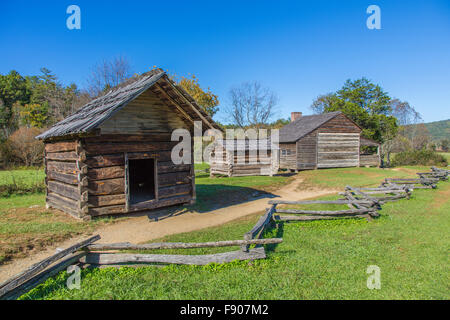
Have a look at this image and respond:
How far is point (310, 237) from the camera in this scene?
304 inches

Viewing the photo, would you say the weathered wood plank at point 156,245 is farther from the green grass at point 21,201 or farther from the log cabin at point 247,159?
the log cabin at point 247,159

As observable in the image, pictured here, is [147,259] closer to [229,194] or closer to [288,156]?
[229,194]

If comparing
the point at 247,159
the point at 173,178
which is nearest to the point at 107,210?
the point at 173,178

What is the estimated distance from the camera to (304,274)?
5207mm

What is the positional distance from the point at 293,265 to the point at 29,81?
73146 mm

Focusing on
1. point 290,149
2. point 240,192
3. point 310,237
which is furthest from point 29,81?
point 310,237

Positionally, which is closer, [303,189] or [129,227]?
[129,227]

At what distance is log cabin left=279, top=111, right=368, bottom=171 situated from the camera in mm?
29906

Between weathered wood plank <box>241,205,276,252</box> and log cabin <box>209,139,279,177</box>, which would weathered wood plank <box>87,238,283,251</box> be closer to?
weathered wood plank <box>241,205,276,252</box>

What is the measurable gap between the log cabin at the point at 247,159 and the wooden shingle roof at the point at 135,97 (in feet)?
43.9

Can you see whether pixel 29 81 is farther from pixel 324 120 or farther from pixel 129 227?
pixel 129 227

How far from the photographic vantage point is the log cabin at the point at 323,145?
29.9m

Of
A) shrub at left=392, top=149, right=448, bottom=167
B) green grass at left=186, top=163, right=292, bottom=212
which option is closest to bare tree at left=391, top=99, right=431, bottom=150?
shrub at left=392, top=149, right=448, bottom=167

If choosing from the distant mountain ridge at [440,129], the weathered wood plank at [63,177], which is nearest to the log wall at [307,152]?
the weathered wood plank at [63,177]
